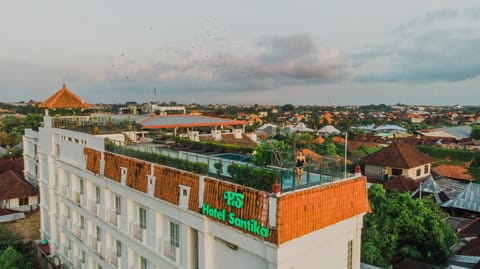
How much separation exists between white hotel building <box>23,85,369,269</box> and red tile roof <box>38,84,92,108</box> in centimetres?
394

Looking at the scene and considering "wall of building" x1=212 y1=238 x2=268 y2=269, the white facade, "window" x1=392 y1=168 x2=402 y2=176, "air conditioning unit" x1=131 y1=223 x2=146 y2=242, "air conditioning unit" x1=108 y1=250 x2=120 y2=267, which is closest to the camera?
"wall of building" x1=212 y1=238 x2=268 y2=269

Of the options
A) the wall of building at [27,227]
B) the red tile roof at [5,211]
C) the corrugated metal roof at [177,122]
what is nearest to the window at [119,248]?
the corrugated metal roof at [177,122]

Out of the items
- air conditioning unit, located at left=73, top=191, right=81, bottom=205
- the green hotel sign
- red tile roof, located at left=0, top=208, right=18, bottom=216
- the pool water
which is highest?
the pool water

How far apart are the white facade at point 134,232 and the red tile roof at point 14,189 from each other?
31.1 ft

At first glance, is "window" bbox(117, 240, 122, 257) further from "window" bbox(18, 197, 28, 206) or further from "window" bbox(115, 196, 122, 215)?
"window" bbox(18, 197, 28, 206)

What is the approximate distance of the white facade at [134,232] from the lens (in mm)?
12195

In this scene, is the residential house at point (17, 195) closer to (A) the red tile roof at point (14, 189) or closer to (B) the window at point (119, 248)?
(A) the red tile roof at point (14, 189)

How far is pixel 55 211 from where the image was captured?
28.9 metres

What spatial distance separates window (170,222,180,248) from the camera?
50.9ft

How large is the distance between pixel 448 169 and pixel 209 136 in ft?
166

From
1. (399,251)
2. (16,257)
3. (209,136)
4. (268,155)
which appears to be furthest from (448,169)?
(16,257)

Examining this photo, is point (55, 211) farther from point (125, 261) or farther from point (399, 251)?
point (399, 251)

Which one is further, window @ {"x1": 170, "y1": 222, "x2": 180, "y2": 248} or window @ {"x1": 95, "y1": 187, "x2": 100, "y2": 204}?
window @ {"x1": 95, "y1": 187, "x2": 100, "y2": 204}

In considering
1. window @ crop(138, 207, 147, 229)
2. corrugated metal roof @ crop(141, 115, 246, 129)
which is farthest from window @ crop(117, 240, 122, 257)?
corrugated metal roof @ crop(141, 115, 246, 129)
